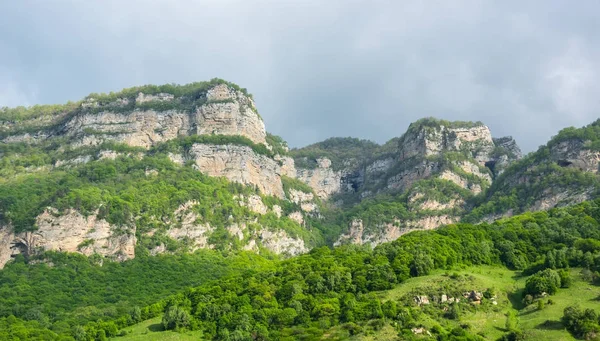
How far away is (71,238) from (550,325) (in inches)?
4504

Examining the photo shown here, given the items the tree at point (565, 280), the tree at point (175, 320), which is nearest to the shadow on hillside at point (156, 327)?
the tree at point (175, 320)

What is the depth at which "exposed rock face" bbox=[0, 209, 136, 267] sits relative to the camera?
15912 centimetres

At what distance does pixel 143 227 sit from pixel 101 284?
85.4 feet

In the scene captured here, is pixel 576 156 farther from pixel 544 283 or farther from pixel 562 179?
pixel 544 283

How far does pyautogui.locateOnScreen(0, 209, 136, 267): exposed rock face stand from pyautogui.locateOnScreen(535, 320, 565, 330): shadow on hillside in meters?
105

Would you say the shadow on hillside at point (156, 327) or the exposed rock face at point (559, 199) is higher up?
the exposed rock face at point (559, 199)

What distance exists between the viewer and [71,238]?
162250 mm

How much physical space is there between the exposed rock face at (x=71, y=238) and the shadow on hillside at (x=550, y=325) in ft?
346

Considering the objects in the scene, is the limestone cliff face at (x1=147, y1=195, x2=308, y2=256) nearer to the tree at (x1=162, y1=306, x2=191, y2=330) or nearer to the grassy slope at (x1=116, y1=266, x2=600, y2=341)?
the grassy slope at (x1=116, y1=266, x2=600, y2=341)

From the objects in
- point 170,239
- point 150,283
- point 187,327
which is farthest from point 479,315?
point 170,239

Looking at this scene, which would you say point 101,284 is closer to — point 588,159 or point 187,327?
point 187,327

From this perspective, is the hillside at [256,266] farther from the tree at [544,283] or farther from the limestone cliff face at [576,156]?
the limestone cliff face at [576,156]

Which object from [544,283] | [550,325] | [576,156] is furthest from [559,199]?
[550,325]

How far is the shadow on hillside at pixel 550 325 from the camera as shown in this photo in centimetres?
8809
